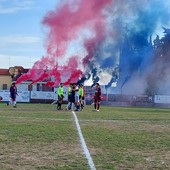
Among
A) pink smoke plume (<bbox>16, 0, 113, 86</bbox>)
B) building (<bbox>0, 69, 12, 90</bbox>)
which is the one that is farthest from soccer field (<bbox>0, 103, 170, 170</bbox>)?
building (<bbox>0, 69, 12, 90</bbox>)

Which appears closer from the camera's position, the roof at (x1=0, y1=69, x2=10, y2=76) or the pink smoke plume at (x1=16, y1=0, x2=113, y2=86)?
the pink smoke plume at (x1=16, y1=0, x2=113, y2=86)

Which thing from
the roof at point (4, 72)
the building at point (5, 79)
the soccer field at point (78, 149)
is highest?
the roof at point (4, 72)

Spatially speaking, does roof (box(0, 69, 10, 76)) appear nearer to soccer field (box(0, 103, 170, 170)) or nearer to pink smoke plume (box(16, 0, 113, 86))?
pink smoke plume (box(16, 0, 113, 86))

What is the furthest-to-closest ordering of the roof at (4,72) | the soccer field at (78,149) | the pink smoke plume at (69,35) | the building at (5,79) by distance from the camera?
the roof at (4,72) < the building at (5,79) < the pink smoke plume at (69,35) < the soccer field at (78,149)

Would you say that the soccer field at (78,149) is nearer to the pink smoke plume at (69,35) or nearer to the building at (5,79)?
the pink smoke plume at (69,35)

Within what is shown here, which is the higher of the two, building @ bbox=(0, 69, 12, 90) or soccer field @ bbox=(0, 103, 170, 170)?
building @ bbox=(0, 69, 12, 90)

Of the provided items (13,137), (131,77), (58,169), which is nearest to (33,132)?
(13,137)

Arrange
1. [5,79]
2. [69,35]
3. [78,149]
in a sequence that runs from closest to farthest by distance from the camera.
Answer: [78,149]
[69,35]
[5,79]

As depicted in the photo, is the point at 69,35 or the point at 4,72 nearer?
the point at 69,35

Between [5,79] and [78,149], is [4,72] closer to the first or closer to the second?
[5,79]

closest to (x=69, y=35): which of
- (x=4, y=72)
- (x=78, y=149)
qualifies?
(x=78, y=149)

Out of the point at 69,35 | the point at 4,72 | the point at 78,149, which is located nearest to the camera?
the point at 78,149

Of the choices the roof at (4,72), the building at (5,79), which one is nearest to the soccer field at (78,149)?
the building at (5,79)

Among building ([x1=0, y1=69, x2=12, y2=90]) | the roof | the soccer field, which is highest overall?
the roof
